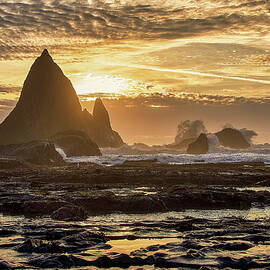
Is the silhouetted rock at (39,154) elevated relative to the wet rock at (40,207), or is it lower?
elevated

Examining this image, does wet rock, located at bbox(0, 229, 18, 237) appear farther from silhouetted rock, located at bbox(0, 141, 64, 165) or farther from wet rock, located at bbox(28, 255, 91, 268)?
silhouetted rock, located at bbox(0, 141, 64, 165)

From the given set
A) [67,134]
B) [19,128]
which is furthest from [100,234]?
[19,128]

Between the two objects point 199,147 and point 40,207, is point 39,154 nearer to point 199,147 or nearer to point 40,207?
point 40,207

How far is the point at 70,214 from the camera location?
20969 mm

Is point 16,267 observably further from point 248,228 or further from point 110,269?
point 248,228

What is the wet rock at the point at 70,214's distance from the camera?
20.6 metres

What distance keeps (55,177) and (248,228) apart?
35228 millimetres

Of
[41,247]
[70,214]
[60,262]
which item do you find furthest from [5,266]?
[70,214]

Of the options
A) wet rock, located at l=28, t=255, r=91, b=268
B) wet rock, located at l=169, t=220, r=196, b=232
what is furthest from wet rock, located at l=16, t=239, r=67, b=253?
wet rock, located at l=169, t=220, r=196, b=232

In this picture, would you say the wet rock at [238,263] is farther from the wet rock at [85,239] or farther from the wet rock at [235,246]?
the wet rock at [85,239]

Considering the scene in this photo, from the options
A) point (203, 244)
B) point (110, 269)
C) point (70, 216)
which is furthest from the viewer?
point (70, 216)

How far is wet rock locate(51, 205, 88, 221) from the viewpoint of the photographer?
20.6 m

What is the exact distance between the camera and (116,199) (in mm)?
26016

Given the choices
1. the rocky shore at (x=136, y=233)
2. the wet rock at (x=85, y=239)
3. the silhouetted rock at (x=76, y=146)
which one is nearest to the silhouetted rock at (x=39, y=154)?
the silhouetted rock at (x=76, y=146)
